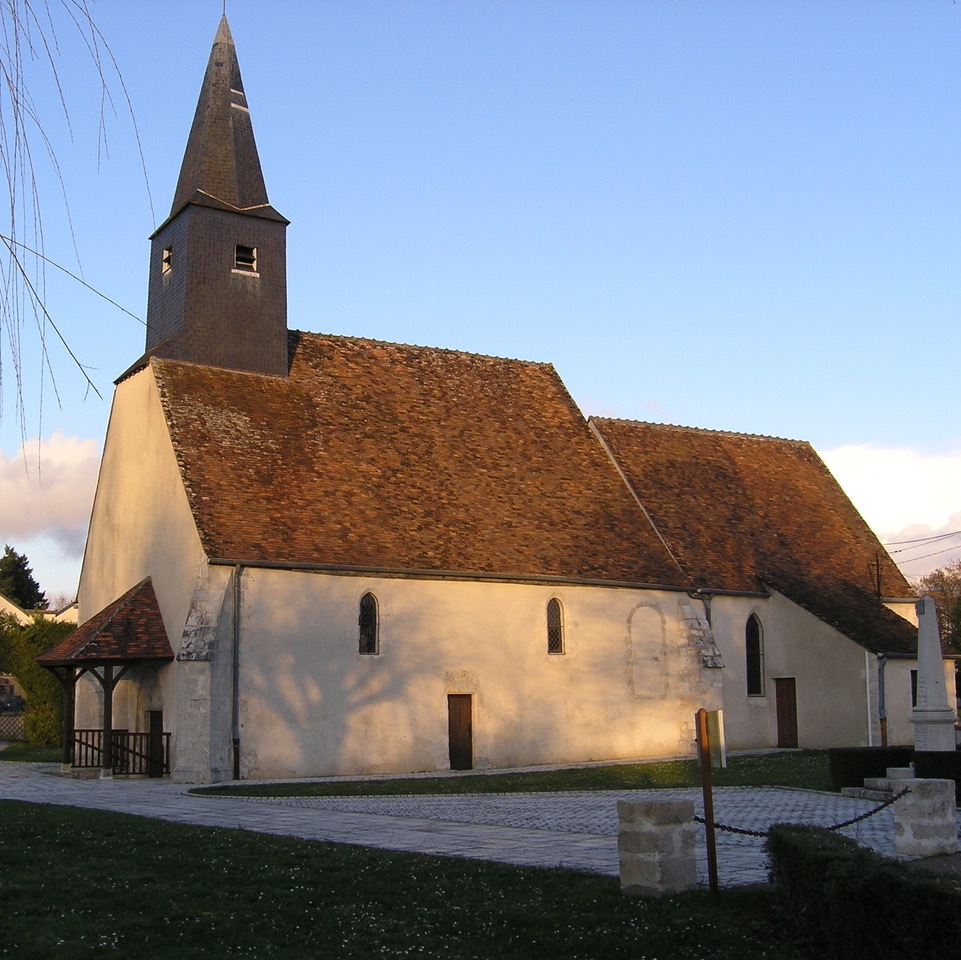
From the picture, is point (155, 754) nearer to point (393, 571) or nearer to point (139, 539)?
point (139, 539)

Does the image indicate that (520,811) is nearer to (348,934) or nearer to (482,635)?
(348,934)

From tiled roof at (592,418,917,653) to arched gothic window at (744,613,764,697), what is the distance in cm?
107

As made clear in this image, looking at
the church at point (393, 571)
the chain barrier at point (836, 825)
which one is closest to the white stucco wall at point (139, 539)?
the church at point (393, 571)

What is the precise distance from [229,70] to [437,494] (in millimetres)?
12167

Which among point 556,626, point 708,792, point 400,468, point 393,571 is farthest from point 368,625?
point 708,792

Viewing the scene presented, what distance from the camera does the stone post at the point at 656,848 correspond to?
8.86 meters

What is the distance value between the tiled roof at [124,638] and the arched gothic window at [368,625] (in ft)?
13.1

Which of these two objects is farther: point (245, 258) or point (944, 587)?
point (944, 587)

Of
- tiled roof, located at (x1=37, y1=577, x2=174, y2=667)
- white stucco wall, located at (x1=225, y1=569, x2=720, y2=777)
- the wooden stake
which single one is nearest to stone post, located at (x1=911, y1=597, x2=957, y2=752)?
white stucco wall, located at (x1=225, y1=569, x2=720, y2=777)

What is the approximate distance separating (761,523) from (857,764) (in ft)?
49.5

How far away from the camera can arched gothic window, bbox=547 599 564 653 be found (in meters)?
26.8

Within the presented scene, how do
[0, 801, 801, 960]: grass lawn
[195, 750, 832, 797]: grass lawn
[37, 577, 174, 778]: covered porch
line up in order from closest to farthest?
[0, 801, 801, 960]: grass lawn → [195, 750, 832, 797]: grass lawn → [37, 577, 174, 778]: covered porch

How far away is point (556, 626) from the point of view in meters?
26.8

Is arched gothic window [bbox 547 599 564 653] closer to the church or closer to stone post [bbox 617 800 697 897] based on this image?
the church
